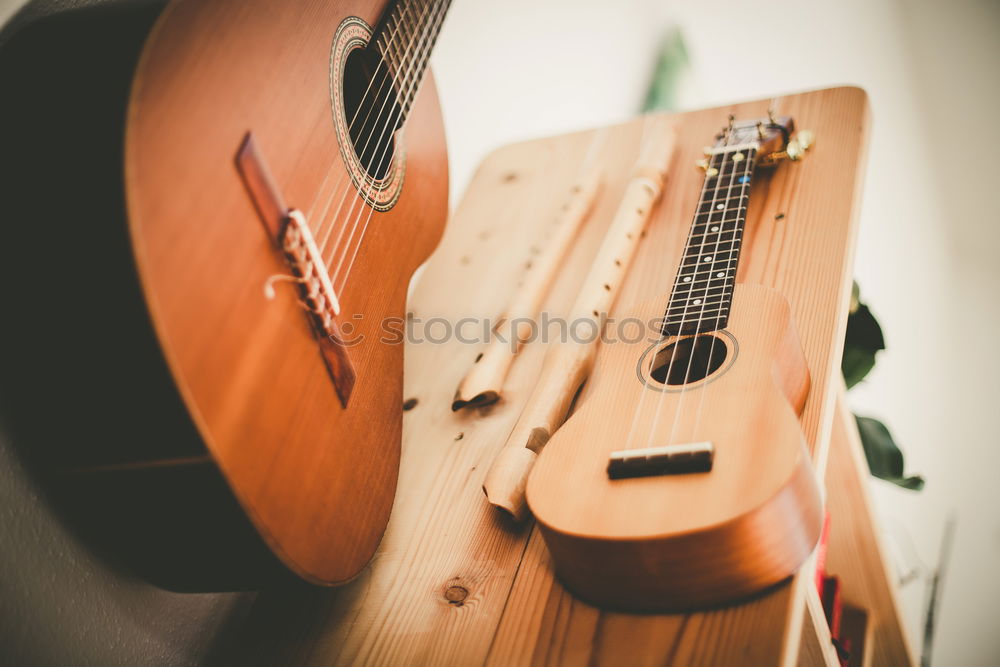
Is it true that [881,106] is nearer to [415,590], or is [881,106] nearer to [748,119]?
[748,119]

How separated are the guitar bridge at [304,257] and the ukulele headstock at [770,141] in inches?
18.8

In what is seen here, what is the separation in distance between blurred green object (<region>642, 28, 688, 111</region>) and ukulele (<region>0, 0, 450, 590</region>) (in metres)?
1.24

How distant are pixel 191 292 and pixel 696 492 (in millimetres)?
366

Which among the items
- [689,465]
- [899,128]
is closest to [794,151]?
[689,465]

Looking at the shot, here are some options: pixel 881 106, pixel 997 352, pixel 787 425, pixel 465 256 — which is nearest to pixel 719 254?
pixel 787 425

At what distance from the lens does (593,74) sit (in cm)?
154

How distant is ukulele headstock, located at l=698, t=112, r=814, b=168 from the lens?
757 millimetres

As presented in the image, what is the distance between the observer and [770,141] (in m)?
0.76

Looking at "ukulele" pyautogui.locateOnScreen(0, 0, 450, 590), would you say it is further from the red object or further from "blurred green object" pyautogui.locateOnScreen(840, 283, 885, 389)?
"blurred green object" pyautogui.locateOnScreen(840, 283, 885, 389)

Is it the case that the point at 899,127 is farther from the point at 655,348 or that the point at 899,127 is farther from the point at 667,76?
the point at 655,348

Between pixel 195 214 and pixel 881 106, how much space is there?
2.10 m

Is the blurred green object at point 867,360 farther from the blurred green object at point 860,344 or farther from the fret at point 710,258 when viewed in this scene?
the fret at point 710,258

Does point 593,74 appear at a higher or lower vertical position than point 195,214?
higher

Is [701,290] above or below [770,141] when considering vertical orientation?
below
